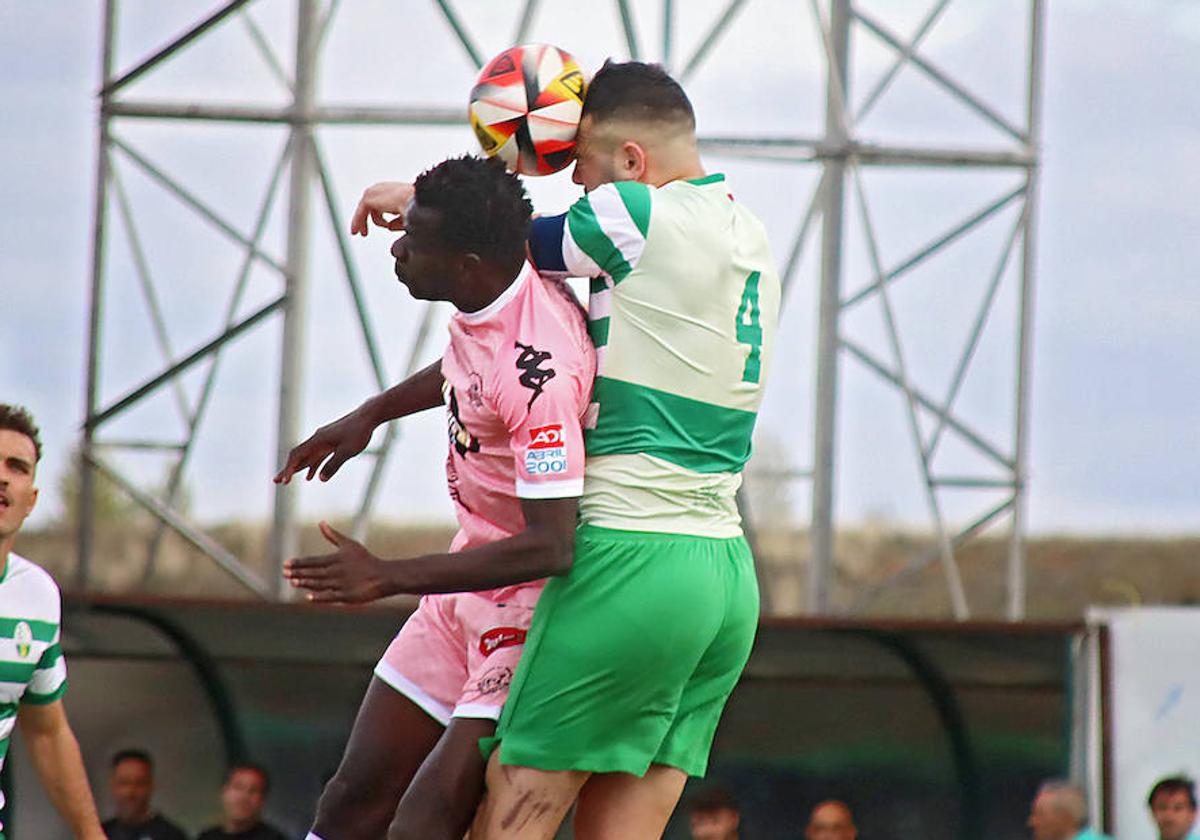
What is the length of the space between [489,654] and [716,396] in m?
0.76

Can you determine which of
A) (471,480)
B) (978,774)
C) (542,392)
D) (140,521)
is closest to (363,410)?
(471,480)

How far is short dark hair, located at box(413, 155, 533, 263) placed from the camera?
14.2 ft

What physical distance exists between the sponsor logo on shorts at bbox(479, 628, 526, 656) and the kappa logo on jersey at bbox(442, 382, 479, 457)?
395 mm

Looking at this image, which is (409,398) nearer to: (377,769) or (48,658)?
(377,769)

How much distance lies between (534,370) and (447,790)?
2.95 ft

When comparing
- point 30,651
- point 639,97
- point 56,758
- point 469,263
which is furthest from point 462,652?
point 56,758

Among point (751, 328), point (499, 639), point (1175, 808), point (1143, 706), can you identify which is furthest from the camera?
point (1143, 706)

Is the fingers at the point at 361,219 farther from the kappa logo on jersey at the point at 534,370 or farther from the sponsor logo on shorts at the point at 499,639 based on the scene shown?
the sponsor logo on shorts at the point at 499,639

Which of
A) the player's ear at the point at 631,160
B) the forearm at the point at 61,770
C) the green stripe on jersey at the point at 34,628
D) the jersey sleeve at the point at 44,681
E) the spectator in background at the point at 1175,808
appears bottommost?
the spectator in background at the point at 1175,808

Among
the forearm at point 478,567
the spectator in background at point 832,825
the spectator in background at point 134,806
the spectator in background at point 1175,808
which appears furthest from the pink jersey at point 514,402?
the spectator in background at point 134,806

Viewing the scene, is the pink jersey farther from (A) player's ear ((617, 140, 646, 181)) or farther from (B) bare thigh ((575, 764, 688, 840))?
(B) bare thigh ((575, 764, 688, 840))

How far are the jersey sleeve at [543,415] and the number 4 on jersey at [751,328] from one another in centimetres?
38

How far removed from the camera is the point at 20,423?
578cm

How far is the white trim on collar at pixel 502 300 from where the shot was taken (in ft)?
14.2
